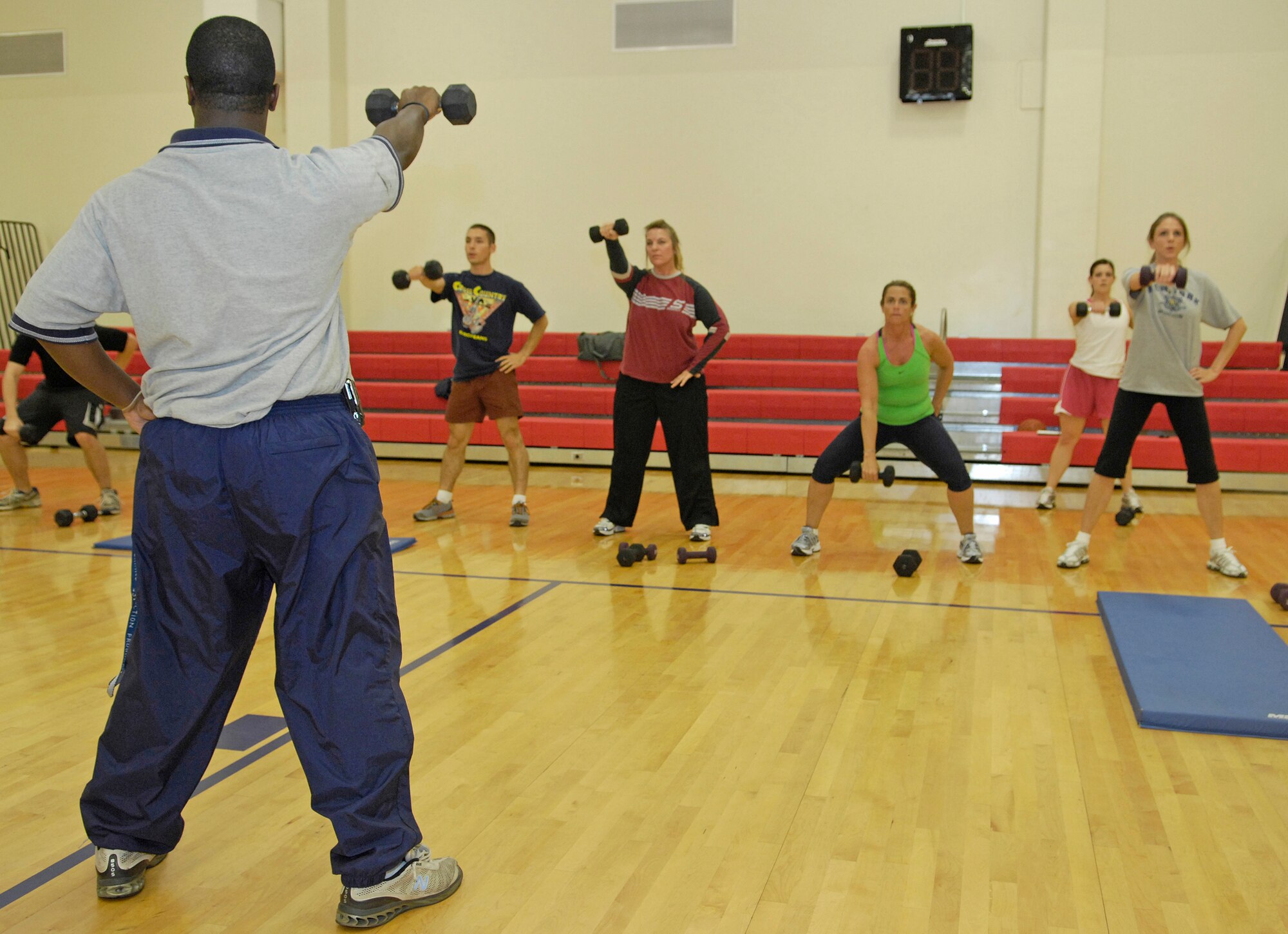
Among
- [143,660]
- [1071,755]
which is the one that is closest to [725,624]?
[1071,755]

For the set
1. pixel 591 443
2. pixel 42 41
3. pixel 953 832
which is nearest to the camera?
pixel 953 832

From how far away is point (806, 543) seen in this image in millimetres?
5273

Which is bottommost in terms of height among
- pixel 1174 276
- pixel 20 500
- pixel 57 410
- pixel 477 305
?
pixel 20 500

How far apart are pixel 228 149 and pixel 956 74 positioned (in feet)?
27.9

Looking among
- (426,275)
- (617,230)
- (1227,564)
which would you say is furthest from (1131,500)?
(426,275)

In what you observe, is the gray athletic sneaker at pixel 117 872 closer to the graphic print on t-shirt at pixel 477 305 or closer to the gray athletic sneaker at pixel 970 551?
the gray athletic sneaker at pixel 970 551

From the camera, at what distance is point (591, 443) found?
8.00m

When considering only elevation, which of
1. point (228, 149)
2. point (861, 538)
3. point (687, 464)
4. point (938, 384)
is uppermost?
point (228, 149)

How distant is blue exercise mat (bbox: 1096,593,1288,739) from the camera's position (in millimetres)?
2889

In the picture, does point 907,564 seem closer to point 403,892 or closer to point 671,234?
point 671,234

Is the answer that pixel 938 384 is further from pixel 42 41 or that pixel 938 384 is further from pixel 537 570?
pixel 42 41

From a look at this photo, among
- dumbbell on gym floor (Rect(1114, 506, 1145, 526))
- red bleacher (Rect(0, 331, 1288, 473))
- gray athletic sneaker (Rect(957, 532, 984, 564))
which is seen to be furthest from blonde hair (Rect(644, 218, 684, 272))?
dumbbell on gym floor (Rect(1114, 506, 1145, 526))

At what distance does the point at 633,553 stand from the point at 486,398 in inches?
61.1

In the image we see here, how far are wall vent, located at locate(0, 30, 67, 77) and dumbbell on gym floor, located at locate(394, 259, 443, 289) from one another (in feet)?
24.5
